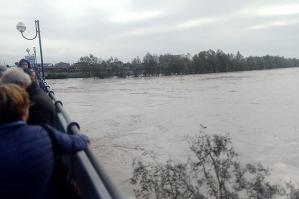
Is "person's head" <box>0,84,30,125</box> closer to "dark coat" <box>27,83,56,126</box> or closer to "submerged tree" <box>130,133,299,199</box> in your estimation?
"dark coat" <box>27,83,56,126</box>

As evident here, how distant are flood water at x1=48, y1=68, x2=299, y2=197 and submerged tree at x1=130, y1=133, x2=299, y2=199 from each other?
167 centimetres

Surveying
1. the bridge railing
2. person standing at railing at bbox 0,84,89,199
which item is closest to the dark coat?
the bridge railing

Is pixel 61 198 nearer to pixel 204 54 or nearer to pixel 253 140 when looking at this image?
pixel 253 140

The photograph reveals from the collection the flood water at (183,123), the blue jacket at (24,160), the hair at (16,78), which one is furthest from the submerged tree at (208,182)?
the blue jacket at (24,160)

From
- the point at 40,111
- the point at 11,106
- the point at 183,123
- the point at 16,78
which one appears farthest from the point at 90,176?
the point at 183,123

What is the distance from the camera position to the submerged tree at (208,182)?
28.6 metres

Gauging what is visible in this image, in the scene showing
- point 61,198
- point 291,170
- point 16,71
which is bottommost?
point 291,170

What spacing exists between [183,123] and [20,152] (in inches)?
2093

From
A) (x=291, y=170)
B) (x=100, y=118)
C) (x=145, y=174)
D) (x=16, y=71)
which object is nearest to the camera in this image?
(x=16, y=71)

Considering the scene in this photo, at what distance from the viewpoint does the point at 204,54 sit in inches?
5679

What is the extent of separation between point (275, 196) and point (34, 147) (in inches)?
1108

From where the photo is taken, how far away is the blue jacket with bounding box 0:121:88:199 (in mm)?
2322

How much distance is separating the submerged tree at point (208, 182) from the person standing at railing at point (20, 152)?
25.8m

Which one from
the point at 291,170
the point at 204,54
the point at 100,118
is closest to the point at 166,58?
the point at 204,54
